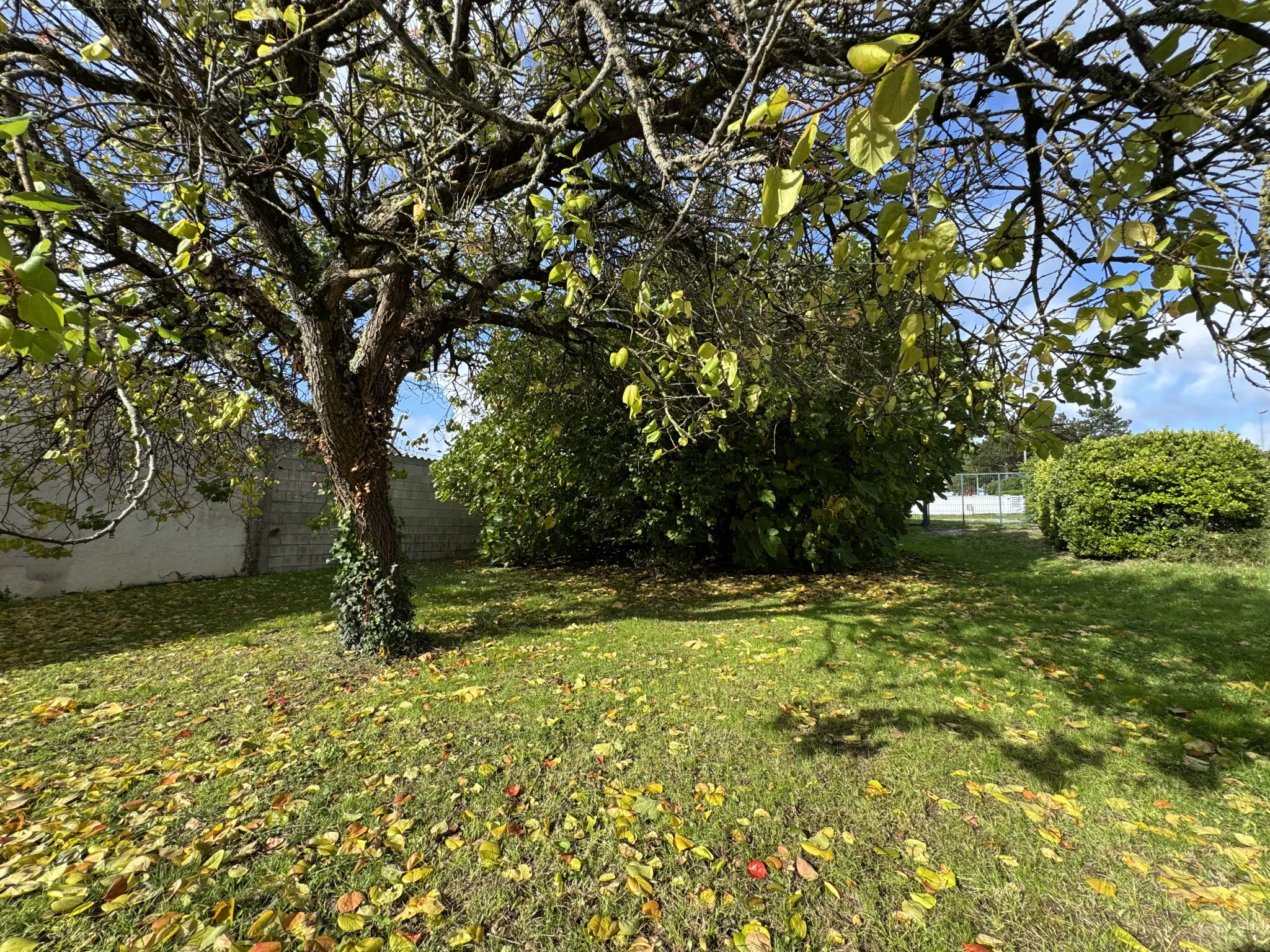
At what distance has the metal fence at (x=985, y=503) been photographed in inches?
750

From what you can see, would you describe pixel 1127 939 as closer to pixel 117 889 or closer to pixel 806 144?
pixel 806 144

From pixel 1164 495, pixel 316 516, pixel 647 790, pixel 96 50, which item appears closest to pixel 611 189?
pixel 96 50

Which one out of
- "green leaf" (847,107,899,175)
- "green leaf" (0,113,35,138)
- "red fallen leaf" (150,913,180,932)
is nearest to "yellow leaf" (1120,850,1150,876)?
"green leaf" (847,107,899,175)

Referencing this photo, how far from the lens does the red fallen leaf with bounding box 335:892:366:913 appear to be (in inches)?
71.7

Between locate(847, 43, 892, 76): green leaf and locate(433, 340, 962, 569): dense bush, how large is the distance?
539 cm

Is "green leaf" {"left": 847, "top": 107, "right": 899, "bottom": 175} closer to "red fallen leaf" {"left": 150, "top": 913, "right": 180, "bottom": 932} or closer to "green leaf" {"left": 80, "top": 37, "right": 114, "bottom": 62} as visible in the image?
"green leaf" {"left": 80, "top": 37, "right": 114, "bottom": 62}

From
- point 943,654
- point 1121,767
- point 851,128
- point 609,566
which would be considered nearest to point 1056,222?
point 851,128

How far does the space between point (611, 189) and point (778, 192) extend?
3108 millimetres

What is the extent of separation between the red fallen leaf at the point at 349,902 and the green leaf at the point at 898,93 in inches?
102

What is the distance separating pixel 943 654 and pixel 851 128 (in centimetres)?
440

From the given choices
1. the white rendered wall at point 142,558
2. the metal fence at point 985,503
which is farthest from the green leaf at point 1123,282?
the metal fence at point 985,503

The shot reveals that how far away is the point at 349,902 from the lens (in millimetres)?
1848

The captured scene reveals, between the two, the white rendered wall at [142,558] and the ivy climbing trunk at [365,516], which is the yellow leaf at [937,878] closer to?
the ivy climbing trunk at [365,516]

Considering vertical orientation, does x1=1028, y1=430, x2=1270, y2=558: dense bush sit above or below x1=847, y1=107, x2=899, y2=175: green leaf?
below
